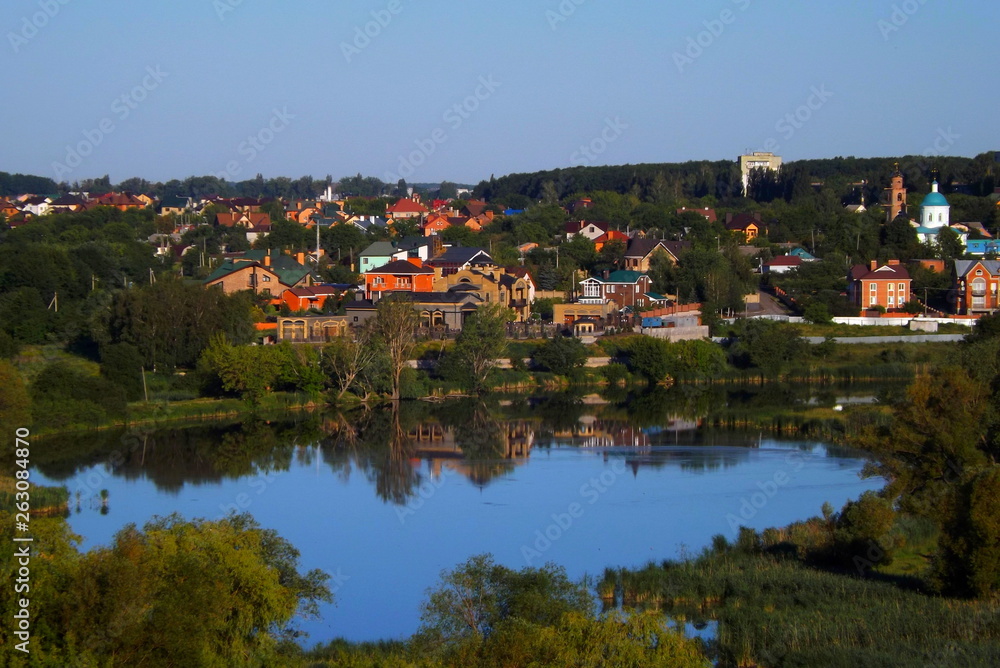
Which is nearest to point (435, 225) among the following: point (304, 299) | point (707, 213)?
point (707, 213)

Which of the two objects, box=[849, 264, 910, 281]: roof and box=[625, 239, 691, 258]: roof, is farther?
box=[625, 239, 691, 258]: roof

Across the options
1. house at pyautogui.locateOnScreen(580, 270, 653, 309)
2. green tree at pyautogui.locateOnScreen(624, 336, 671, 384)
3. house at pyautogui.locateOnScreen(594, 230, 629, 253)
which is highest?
house at pyautogui.locateOnScreen(594, 230, 629, 253)

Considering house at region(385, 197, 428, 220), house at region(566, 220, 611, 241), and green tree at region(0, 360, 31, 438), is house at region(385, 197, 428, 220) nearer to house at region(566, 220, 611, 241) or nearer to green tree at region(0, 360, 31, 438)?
house at region(566, 220, 611, 241)

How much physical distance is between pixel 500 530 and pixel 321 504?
76.4 inches

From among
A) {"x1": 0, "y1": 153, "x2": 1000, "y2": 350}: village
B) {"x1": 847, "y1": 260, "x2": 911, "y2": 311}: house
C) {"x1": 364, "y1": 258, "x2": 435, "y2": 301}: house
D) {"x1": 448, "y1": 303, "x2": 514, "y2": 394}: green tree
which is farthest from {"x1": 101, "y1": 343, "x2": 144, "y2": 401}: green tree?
{"x1": 847, "y1": 260, "x2": 911, "y2": 311}: house

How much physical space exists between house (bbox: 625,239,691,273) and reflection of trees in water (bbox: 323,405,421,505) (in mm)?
9093

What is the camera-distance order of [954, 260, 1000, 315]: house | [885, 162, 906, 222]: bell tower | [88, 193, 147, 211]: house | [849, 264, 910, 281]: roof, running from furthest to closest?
1. [88, 193, 147, 211]: house
2. [885, 162, 906, 222]: bell tower
3. [849, 264, 910, 281]: roof
4. [954, 260, 1000, 315]: house

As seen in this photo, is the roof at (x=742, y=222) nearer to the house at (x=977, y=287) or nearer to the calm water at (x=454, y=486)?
the house at (x=977, y=287)

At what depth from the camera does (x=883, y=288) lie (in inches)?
838

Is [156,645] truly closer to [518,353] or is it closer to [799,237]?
Answer: [518,353]

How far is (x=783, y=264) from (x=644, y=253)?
2.72 meters

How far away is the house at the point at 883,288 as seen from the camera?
2123cm

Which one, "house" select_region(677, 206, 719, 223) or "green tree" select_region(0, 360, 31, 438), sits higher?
"house" select_region(677, 206, 719, 223)

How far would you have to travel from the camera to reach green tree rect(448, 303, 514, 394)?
1716cm
